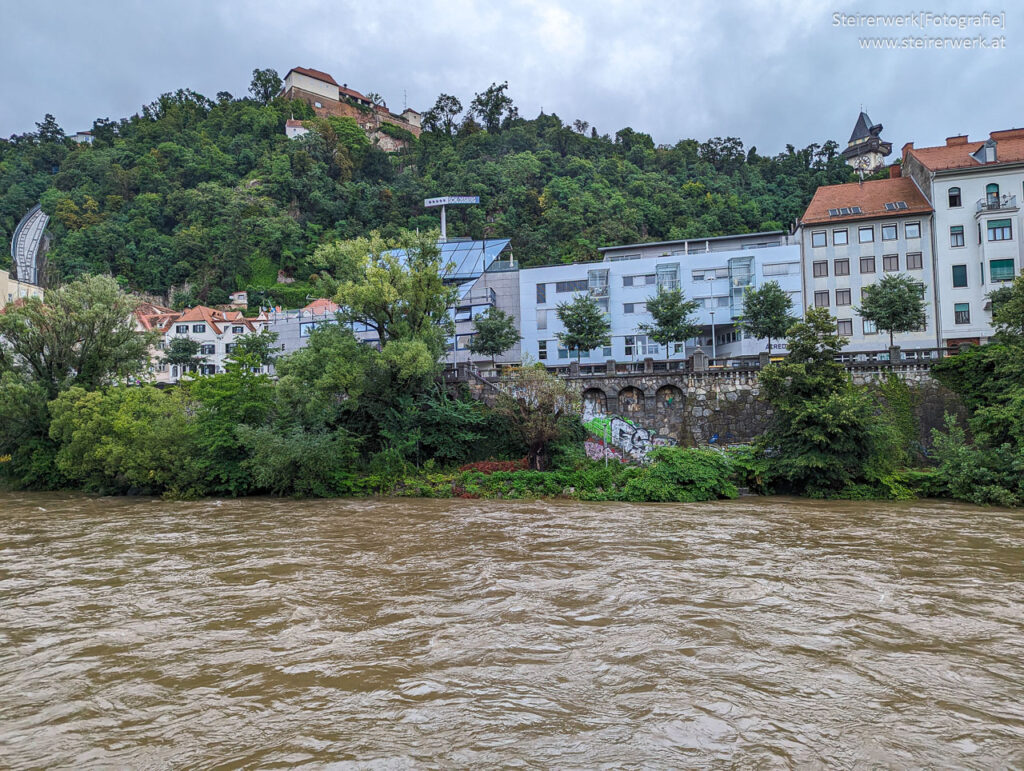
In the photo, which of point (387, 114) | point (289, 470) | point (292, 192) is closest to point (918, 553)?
point (289, 470)

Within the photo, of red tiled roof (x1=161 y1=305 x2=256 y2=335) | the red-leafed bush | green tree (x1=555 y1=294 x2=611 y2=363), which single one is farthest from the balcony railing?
red tiled roof (x1=161 y1=305 x2=256 y2=335)

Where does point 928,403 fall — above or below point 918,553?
above

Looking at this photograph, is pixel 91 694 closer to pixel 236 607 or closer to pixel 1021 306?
pixel 236 607

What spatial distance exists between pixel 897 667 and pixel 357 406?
2591cm

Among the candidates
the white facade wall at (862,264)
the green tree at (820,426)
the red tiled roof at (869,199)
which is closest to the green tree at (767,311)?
the white facade wall at (862,264)

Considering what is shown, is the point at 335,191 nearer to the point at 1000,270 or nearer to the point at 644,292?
the point at 644,292

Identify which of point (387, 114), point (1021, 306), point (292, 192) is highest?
point (387, 114)

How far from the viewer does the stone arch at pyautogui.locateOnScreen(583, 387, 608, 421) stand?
3297 centimetres

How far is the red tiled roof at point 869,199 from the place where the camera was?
47312 mm

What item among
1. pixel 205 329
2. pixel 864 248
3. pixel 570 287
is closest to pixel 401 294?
pixel 570 287

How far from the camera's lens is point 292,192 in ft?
335

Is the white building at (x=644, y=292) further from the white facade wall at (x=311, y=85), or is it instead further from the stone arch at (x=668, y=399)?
the white facade wall at (x=311, y=85)

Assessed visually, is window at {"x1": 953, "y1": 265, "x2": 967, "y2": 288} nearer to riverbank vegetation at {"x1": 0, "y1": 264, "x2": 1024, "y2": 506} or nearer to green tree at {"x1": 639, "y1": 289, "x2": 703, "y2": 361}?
riverbank vegetation at {"x1": 0, "y1": 264, "x2": 1024, "y2": 506}

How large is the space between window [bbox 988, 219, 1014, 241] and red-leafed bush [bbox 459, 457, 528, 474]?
38247mm
